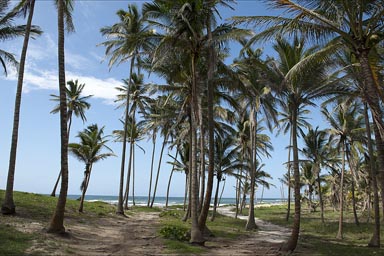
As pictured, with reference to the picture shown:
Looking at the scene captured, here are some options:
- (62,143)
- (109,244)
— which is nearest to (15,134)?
(62,143)

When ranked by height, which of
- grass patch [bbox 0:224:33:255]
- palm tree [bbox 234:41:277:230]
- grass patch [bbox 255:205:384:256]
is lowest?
grass patch [bbox 255:205:384:256]

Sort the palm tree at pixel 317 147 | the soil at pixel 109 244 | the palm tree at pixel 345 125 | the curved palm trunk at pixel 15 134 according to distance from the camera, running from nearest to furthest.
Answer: the soil at pixel 109 244 < the curved palm trunk at pixel 15 134 < the palm tree at pixel 345 125 < the palm tree at pixel 317 147

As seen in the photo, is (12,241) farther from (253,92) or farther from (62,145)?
(253,92)

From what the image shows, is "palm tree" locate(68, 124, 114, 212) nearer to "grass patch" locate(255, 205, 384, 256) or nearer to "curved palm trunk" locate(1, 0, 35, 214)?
"curved palm trunk" locate(1, 0, 35, 214)

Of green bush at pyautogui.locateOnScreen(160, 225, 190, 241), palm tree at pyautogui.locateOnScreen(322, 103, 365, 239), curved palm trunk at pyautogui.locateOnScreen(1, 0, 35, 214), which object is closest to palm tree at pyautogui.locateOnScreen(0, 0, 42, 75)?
curved palm trunk at pyautogui.locateOnScreen(1, 0, 35, 214)

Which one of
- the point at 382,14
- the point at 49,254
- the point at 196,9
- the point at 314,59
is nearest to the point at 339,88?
the point at 314,59

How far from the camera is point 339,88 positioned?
41.0 ft

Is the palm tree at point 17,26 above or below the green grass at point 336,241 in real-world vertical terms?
above

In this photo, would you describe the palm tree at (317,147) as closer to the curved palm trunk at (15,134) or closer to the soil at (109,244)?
the soil at (109,244)

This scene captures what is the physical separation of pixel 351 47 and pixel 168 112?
14232mm

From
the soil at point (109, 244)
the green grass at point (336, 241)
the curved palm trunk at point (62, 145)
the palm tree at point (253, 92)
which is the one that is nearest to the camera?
the soil at point (109, 244)

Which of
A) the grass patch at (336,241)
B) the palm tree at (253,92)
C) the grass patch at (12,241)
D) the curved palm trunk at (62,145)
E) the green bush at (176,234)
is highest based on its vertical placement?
the palm tree at (253,92)

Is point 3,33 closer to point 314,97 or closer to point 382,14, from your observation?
point 314,97

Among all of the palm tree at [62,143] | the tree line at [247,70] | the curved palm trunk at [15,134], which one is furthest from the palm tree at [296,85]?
the curved palm trunk at [15,134]
